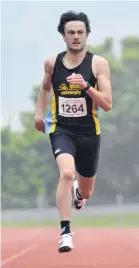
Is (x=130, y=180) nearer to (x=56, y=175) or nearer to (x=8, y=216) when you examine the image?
(x=56, y=175)

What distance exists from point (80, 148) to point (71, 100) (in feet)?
1.79

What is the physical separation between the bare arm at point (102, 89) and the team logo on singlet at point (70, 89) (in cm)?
19

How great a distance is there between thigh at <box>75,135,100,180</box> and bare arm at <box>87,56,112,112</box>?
0.54m

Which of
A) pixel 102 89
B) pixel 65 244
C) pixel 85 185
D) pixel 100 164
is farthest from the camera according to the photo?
pixel 100 164

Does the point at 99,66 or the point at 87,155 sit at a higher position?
the point at 99,66

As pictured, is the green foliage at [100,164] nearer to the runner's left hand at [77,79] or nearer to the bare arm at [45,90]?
the bare arm at [45,90]

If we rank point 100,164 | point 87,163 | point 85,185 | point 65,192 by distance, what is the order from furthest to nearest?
point 100,164, point 85,185, point 87,163, point 65,192

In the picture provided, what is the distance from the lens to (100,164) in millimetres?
47219

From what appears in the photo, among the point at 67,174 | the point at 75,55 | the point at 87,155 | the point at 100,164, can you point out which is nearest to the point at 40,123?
the point at 87,155

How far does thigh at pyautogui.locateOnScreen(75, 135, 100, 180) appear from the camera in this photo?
7477 mm

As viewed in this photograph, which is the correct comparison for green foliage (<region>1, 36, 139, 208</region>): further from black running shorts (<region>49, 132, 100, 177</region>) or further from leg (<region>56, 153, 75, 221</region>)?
leg (<region>56, 153, 75, 221</region>)

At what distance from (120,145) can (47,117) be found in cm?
3953

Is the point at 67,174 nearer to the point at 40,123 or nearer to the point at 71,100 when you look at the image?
the point at 71,100

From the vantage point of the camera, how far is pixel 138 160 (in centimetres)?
4772
